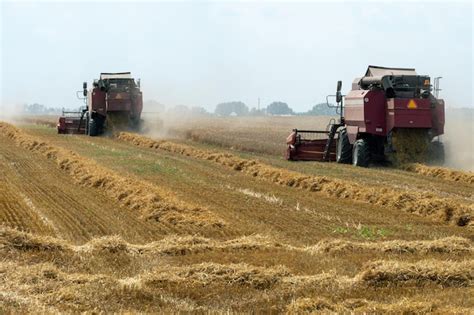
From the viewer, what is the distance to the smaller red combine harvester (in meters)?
41.7

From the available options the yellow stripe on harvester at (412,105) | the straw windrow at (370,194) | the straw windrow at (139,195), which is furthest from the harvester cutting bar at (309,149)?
the straw windrow at (139,195)

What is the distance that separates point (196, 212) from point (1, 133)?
32918 millimetres

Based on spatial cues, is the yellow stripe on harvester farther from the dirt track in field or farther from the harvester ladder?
the dirt track in field

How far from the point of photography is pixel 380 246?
11.3 metres

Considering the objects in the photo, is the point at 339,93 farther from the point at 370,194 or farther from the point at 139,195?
the point at 139,195

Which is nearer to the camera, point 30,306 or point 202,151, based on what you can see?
point 30,306

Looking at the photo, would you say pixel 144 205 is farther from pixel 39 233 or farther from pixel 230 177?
pixel 230 177

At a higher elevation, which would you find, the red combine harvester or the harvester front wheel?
the red combine harvester

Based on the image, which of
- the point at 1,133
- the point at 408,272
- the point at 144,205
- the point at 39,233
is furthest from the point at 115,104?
the point at 408,272

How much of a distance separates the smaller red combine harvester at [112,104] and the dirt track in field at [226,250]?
2221 centimetres

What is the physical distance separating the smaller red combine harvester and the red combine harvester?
18.1m

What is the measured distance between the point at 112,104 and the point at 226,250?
104 feet

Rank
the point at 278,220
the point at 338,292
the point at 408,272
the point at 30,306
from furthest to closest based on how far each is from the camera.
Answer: the point at 278,220 < the point at 408,272 < the point at 338,292 < the point at 30,306

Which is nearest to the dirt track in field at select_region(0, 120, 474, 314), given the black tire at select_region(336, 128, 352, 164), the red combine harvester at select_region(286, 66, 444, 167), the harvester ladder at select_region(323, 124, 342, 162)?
the red combine harvester at select_region(286, 66, 444, 167)
